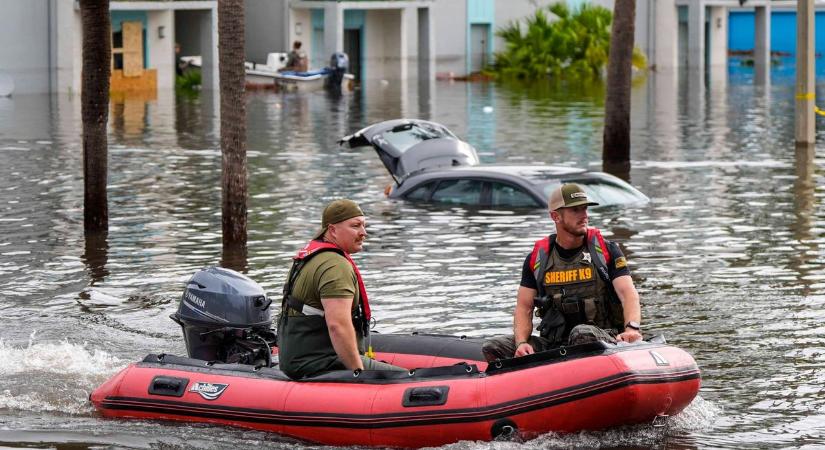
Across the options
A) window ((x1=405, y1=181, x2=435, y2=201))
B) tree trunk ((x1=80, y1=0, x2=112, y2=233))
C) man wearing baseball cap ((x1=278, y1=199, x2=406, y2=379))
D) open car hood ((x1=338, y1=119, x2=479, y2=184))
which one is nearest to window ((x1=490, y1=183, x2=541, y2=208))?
window ((x1=405, y1=181, x2=435, y2=201))

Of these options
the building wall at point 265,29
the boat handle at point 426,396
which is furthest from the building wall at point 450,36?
the boat handle at point 426,396

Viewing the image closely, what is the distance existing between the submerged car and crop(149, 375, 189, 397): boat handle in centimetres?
1043

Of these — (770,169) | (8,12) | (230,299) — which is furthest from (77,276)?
(8,12)

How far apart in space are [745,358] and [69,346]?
5.23 m

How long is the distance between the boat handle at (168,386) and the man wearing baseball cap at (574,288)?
2.09 metres

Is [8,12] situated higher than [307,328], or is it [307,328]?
[8,12]

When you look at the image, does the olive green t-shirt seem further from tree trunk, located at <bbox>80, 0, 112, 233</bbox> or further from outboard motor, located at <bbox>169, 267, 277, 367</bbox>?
tree trunk, located at <bbox>80, 0, 112, 233</bbox>

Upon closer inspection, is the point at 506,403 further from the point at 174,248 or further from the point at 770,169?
the point at 770,169

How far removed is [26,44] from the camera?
1896 inches

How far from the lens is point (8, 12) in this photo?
156 feet

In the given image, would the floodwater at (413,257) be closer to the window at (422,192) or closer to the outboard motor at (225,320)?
the window at (422,192)

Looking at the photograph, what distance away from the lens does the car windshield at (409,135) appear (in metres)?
Result: 22.1

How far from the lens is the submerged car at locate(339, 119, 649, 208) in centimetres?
2036

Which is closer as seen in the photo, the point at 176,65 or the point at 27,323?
the point at 27,323
